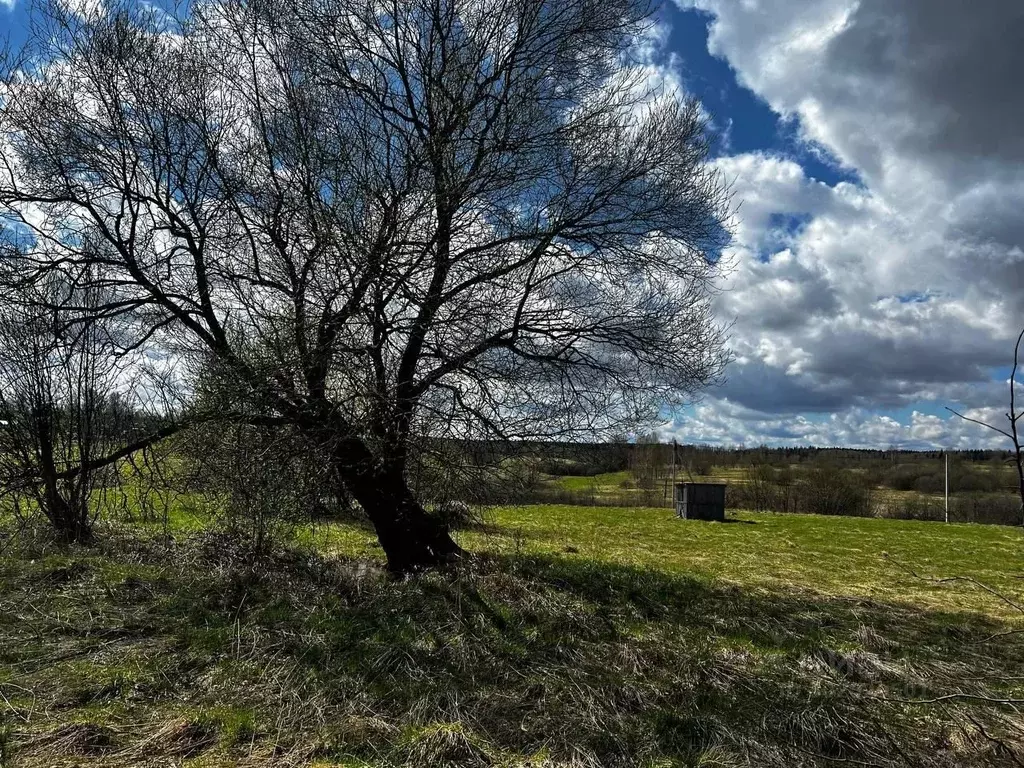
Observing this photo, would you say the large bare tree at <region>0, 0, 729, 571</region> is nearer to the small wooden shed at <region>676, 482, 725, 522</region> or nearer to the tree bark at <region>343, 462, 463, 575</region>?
the tree bark at <region>343, 462, 463, 575</region>

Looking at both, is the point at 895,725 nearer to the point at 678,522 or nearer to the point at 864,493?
the point at 678,522

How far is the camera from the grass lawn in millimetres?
3754

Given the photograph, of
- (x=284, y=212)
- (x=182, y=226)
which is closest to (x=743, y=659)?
(x=284, y=212)

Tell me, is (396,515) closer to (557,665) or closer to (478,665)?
(478,665)

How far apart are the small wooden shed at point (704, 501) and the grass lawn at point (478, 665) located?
12.7 meters

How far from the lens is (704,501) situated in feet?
72.3

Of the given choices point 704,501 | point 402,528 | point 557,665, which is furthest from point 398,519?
point 704,501

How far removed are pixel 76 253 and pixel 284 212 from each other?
2241mm

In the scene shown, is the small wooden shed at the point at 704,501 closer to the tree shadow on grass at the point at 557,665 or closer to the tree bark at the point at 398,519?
the tree shadow on grass at the point at 557,665

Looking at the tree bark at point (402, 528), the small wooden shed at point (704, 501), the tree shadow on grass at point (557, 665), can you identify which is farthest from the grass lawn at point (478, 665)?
the small wooden shed at point (704, 501)

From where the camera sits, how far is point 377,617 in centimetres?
611

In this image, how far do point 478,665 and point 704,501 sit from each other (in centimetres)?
1828

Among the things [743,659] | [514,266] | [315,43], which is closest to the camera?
[743,659]

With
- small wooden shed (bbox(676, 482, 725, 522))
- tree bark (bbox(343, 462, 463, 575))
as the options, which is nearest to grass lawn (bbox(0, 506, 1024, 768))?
tree bark (bbox(343, 462, 463, 575))
